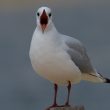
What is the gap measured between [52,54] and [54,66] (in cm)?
12

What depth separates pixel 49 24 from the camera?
644 centimetres

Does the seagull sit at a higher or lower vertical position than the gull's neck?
lower

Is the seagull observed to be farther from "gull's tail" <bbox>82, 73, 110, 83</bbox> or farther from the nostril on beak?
"gull's tail" <bbox>82, 73, 110, 83</bbox>

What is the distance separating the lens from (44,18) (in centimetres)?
634

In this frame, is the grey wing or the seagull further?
the grey wing

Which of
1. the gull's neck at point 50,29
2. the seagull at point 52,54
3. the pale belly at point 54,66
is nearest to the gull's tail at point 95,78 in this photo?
the seagull at point 52,54

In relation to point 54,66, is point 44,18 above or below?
above

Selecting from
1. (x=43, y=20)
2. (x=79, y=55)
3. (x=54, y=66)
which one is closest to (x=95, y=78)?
(x=79, y=55)

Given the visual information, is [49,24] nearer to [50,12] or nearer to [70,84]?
[50,12]

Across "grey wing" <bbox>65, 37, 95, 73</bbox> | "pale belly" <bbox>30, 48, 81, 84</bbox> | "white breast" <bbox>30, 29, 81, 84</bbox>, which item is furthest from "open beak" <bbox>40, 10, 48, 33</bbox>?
"grey wing" <bbox>65, 37, 95, 73</bbox>

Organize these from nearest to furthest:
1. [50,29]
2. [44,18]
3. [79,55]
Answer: [44,18]
[50,29]
[79,55]

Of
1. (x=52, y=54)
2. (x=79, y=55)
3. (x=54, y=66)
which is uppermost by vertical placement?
(x=79, y=55)

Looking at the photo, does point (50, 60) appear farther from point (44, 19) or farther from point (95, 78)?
point (95, 78)

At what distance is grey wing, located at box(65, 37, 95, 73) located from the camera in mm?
6762
